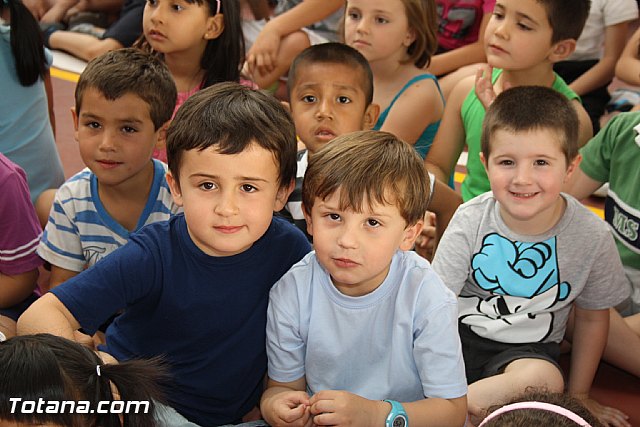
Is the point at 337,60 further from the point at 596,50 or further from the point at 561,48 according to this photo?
the point at 596,50

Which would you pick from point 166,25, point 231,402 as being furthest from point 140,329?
point 166,25

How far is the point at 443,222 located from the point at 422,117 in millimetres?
416

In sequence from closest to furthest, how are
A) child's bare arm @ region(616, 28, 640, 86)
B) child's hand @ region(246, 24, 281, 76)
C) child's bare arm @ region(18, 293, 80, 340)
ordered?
child's bare arm @ region(18, 293, 80, 340) → child's hand @ region(246, 24, 281, 76) → child's bare arm @ region(616, 28, 640, 86)

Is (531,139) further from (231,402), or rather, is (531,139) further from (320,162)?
(231,402)

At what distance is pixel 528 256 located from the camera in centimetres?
183

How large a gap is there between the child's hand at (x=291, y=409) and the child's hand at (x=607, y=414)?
764 mm

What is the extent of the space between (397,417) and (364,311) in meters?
0.19

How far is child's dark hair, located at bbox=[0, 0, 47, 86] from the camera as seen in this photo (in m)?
2.34

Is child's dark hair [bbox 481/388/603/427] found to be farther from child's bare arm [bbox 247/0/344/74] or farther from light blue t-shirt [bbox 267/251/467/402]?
child's bare arm [bbox 247/0/344/74]

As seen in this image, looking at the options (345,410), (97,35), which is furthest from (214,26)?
(97,35)

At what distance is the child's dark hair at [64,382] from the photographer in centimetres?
110

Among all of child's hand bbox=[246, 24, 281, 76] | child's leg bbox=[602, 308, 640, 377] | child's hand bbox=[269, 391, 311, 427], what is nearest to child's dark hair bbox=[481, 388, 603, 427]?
child's hand bbox=[269, 391, 311, 427]

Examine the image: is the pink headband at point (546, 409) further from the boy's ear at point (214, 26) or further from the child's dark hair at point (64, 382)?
the boy's ear at point (214, 26)

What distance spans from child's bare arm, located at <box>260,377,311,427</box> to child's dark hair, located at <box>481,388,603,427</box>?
378 mm
